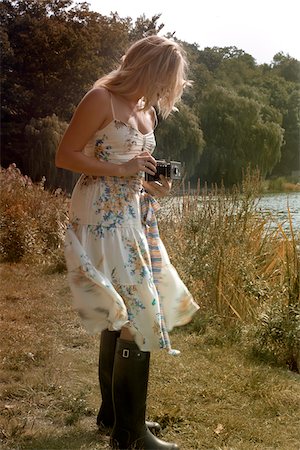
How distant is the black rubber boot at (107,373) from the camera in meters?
2.38

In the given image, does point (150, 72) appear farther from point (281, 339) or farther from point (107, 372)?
point (281, 339)

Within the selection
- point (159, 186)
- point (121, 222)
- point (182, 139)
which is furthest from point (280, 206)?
point (121, 222)

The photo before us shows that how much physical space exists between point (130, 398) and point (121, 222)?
21.7 inches

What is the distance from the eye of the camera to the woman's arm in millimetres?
2137

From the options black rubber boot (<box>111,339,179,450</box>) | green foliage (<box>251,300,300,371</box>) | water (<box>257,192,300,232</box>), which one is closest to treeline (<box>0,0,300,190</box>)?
water (<box>257,192,300,232</box>)

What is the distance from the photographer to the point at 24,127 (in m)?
7.80

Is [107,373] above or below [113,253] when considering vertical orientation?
below

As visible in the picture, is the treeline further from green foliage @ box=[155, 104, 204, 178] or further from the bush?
the bush

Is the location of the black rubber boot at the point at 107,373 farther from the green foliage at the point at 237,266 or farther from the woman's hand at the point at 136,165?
the green foliage at the point at 237,266

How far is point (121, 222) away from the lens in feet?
7.22

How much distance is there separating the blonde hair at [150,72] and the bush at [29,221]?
371 centimetres

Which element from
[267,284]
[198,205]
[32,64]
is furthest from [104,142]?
[32,64]

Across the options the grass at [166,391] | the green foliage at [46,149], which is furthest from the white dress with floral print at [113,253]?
the green foliage at [46,149]

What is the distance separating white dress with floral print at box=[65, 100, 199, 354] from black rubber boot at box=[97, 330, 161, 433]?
0.23 meters
